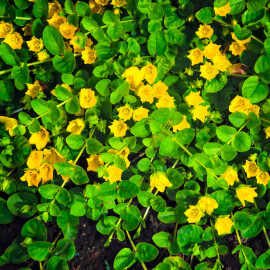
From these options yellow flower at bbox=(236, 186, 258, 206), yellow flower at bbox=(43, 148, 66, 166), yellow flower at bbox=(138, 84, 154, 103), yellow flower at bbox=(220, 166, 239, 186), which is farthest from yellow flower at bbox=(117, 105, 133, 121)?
yellow flower at bbox=(236, 186, 258, 206)

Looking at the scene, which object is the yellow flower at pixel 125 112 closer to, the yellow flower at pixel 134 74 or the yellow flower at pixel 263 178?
the yellow flower at pixel 134 74

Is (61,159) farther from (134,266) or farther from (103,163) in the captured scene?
(134,266)

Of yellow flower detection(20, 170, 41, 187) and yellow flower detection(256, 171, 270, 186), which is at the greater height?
yellow flower detection(256, 171, 270, 186)

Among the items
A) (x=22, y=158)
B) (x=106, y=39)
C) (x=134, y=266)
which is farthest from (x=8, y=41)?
(x=134, y=266)

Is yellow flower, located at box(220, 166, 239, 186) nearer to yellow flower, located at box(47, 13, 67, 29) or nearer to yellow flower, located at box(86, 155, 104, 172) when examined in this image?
yellow flower, located at box(86, 155, 104, 172)

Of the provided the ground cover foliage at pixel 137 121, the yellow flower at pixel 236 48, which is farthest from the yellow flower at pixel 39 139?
the yellow flower at pixel 236 48

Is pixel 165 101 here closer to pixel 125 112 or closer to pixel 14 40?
pixel 125 112

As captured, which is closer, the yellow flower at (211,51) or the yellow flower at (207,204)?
the yellow flower at (207,204)

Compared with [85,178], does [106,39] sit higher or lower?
higher
